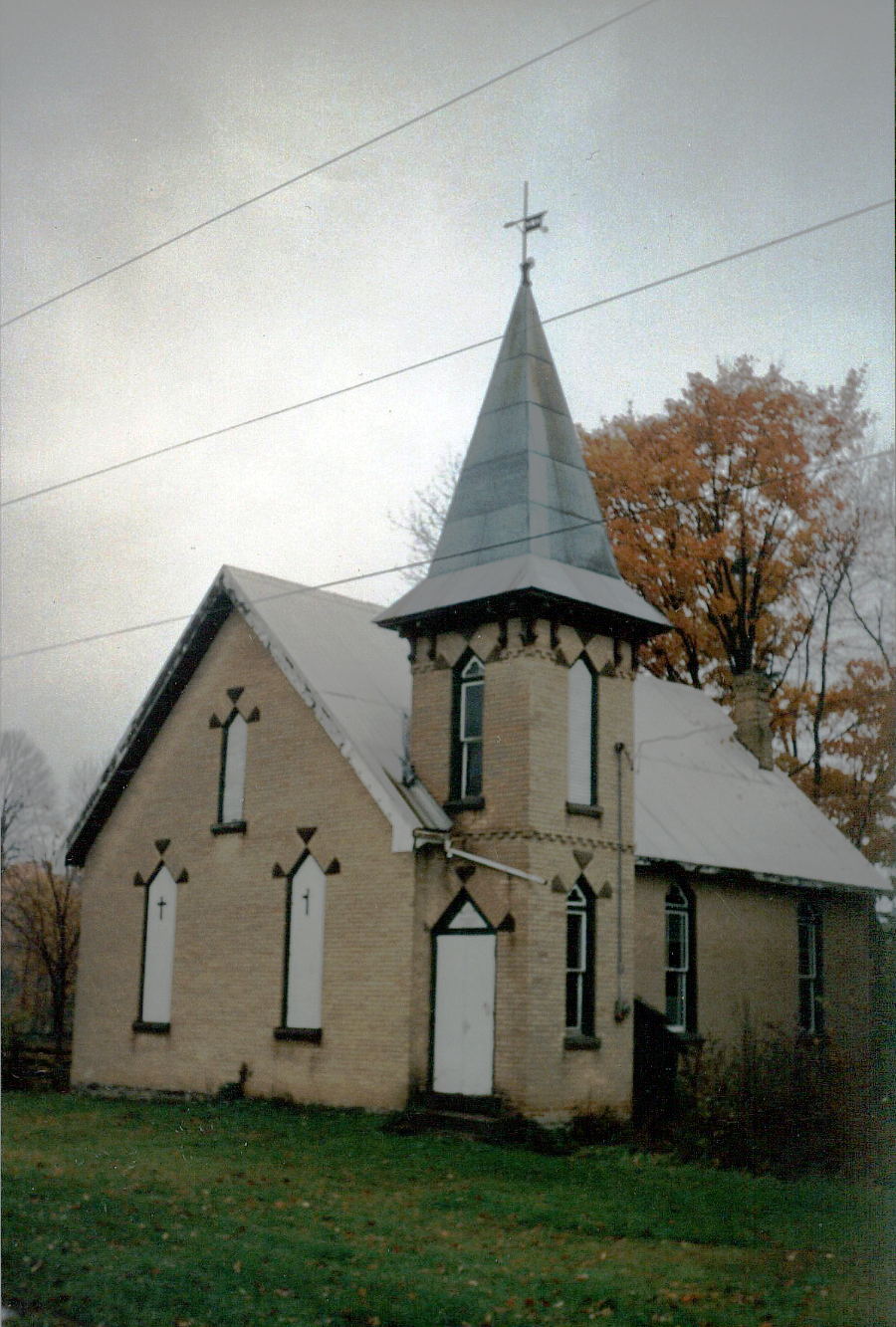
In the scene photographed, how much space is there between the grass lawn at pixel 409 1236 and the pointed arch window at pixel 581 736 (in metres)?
4.36

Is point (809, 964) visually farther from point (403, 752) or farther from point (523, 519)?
point (523, 519)

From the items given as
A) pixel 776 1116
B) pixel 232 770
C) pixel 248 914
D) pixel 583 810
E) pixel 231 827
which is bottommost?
pixel 776 1116

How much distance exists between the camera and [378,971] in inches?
663

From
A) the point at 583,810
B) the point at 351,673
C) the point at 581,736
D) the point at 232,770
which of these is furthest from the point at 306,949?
the point at 581,736

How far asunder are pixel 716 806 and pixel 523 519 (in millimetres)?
6472

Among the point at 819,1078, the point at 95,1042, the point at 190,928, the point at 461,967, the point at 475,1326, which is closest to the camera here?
the point at 475,1326

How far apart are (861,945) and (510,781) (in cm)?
824

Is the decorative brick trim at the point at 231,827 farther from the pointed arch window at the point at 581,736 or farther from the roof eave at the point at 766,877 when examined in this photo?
the roof eave at the point at 766,877

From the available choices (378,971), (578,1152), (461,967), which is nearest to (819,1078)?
(578,1152)

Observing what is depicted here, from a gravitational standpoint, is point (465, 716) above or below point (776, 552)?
below

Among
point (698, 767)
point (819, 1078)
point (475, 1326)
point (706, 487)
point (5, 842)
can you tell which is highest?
point (706, 487)

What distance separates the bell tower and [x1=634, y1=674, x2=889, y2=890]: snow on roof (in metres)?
1.59

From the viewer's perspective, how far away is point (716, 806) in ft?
69.4

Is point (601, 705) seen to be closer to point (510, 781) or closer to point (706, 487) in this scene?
point (510, 781)
